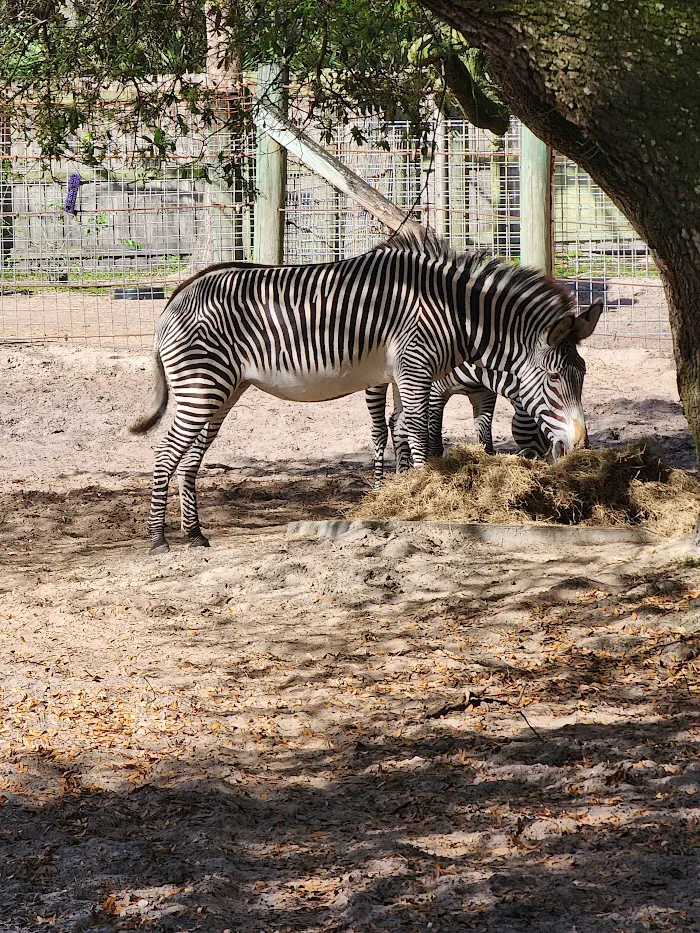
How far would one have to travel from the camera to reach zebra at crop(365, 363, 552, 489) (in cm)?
764

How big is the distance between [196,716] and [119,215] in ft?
51.3

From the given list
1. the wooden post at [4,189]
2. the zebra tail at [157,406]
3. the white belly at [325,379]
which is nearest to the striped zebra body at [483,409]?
the white belly at [325,379]

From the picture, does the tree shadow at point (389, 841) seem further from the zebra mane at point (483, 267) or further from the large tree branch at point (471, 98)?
the zebra mane at point (483, 267)

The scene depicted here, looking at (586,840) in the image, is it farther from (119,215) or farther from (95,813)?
(119,215)

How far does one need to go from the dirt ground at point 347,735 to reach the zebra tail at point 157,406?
780 mm

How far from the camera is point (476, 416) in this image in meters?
8.31

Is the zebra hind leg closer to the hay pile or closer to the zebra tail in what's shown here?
the zebra tail

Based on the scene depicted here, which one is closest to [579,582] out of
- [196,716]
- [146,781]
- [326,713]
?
[326,713]

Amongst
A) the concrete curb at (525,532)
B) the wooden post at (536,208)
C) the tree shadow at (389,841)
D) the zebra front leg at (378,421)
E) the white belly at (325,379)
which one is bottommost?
the tree shadow at (389,841)

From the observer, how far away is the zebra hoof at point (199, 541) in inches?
272

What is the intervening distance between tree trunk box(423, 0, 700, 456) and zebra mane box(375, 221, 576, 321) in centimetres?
319

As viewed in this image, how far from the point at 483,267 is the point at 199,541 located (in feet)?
8.68

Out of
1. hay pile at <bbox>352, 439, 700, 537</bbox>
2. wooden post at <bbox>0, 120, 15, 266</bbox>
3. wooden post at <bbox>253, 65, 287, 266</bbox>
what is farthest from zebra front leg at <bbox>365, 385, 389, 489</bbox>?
wooden post at <bbox>0, 120, 15, 266</bbox>

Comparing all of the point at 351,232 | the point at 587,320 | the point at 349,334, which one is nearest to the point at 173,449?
the point at 349,334
